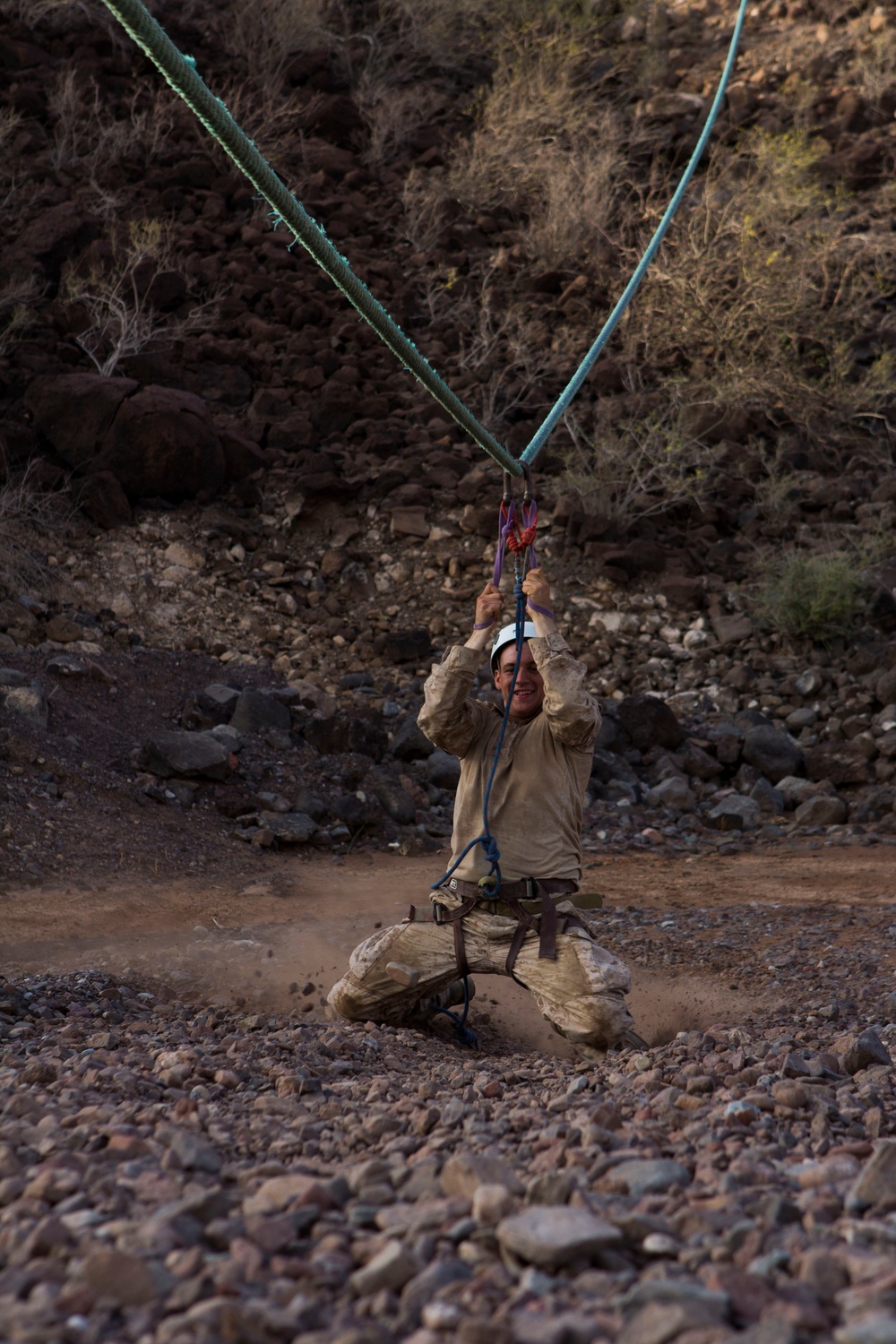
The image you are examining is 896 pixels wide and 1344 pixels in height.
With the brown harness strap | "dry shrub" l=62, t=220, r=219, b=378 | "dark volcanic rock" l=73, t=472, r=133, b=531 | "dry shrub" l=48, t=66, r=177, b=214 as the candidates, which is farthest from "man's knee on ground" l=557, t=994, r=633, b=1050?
"dry shrub" l=48, t=66, r=177, b=214

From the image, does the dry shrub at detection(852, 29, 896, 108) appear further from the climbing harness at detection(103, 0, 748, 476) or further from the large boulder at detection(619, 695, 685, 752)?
the climbing harness at detection(103, 0, 748, 476)

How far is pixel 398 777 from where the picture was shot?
747 centimetres

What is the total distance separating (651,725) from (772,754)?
91cm

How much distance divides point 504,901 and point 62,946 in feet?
7.12

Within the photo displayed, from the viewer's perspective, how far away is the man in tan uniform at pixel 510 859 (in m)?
3.80

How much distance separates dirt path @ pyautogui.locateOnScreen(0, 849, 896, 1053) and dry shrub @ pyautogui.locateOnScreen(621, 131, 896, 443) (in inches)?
226

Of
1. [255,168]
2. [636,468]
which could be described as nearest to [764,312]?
[636,468]

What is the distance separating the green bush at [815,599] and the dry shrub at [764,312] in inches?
91.2

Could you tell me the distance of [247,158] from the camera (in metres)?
2.08

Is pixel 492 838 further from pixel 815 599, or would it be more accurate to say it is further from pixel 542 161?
pixel 542 161

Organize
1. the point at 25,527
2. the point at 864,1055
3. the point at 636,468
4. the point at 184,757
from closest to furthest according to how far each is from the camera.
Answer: the point at 864,1055
the point at 184,757
the point at 25,527
the point at 636,468

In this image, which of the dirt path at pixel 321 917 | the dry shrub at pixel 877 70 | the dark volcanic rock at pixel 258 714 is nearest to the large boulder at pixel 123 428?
the dark volcanic rock at pixel 258 714

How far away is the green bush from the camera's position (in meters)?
8.93

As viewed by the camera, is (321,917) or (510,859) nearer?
(510,859)
